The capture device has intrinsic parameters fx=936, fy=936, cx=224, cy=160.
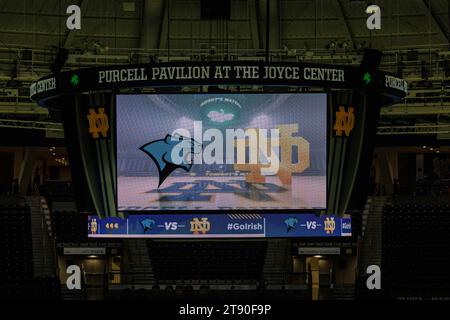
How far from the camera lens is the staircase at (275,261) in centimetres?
2528

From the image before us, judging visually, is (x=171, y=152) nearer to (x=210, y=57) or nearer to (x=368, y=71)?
(x=368, y=71)

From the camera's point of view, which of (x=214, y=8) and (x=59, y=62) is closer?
(x=59, y=62)

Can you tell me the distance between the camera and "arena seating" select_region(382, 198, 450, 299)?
83.1ft

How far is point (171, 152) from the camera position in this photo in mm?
13727

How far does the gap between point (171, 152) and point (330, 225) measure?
2630mm

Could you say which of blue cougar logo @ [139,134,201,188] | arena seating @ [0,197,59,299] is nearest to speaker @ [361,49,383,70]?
blue cougar logo @ [139,134,201,188]

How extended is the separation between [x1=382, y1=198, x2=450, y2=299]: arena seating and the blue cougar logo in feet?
38.8

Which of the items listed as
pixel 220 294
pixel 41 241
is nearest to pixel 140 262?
pixel 41 241

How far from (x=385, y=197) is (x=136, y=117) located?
17.0 m

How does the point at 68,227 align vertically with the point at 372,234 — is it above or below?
above

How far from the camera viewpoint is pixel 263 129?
13.7 m

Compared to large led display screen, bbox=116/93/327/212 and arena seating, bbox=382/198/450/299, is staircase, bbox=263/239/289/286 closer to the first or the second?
arena seating, bbox=382/198/450/299

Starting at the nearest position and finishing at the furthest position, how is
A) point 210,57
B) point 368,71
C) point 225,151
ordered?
point 368,71
point 225,151
point 210,57
